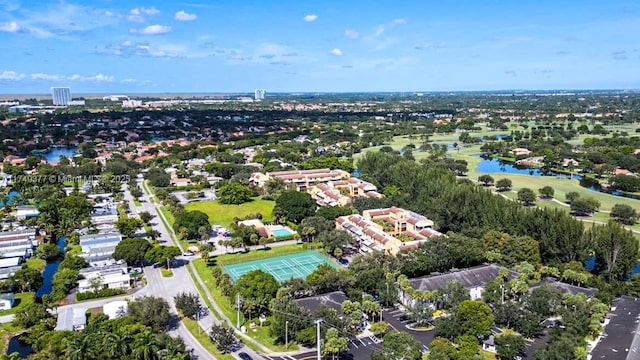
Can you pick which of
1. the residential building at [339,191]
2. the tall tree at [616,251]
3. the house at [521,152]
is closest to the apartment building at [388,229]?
the residential building at [339,191]

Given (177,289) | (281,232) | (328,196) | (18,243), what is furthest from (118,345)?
(328,196)

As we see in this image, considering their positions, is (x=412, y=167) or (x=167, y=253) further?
(x=412, y=167)

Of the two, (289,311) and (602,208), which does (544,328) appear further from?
(602,208)

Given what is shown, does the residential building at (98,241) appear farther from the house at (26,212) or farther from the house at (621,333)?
the house at (621,333)

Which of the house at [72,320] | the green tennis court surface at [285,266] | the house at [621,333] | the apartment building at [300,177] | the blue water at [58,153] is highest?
the apartment building at [300,177]

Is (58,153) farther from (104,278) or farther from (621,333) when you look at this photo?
(621,333)

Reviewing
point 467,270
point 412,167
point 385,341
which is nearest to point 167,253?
point 385,341
